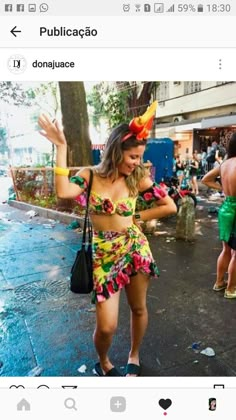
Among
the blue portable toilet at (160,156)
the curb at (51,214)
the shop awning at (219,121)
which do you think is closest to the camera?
the curb at (51,214)

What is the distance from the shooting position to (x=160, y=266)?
391 cm

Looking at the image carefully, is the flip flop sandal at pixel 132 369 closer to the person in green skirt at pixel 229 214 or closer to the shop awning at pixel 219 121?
the person in green skirt at pixel 229 214

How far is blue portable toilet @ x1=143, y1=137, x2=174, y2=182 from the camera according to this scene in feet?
24.3

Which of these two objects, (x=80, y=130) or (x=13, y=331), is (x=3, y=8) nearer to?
(x=13, y=331)

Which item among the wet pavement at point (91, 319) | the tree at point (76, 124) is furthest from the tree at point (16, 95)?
the wet pavement at point (91, 319)

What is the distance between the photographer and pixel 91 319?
2.73 metres

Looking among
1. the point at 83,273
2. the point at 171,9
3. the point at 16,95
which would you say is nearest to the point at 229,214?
the point at 83,273

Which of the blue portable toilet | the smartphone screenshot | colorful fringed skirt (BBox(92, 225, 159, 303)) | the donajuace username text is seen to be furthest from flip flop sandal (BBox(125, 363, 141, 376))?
the blue portable toilet

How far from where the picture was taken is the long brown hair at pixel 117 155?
1677 millimetres

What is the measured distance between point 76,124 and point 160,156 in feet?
7.05

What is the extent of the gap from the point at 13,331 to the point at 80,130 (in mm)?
4969

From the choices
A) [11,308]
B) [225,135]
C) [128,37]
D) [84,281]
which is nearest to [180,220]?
[11,308]
